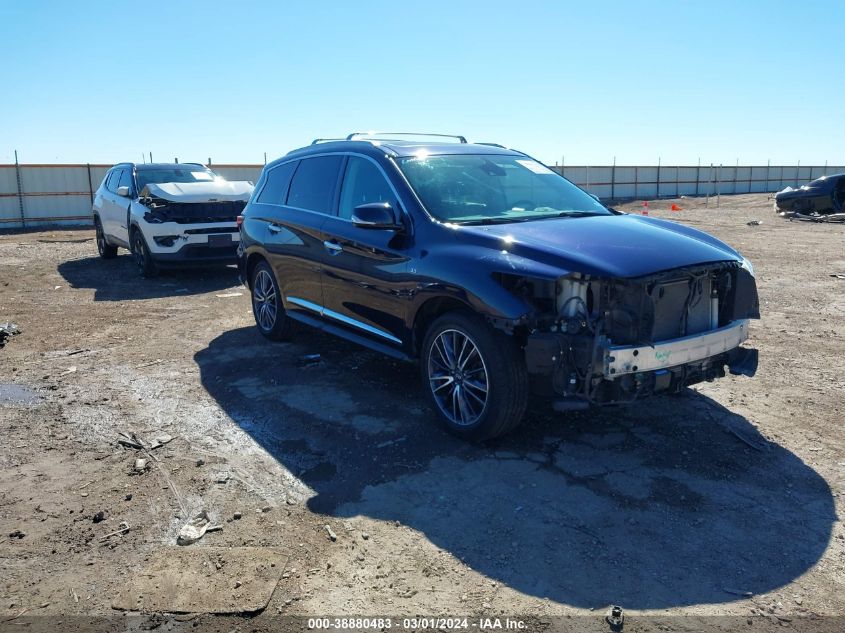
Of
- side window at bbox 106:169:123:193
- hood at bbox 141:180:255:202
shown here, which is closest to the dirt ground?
hood at bbox 141:180:255:202

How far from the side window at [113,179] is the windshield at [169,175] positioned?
94cm

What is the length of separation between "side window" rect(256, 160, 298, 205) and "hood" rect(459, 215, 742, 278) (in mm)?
2765

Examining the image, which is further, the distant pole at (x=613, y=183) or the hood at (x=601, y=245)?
the distant pole at (x=613, y=183)

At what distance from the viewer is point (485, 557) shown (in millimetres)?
3393

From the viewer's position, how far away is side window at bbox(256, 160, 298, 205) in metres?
6.88

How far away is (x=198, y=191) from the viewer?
→ 11312mm

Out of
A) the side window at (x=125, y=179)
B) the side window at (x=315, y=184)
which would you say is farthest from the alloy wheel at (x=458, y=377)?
the side window at (x=125, y=179)

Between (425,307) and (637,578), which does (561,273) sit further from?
(637,578)

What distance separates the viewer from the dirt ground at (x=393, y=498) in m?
3.11

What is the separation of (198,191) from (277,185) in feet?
15.7

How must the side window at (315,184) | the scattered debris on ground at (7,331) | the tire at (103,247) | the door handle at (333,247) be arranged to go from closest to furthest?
the door handle at (333,247), the side window at (315,184), the scattered debris on ground at (7,331), the tire at (103,247)

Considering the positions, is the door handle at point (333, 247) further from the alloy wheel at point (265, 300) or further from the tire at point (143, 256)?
the tire at point (143, 256)

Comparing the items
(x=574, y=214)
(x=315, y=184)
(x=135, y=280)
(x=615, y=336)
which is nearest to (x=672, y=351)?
(x=615, y=336)

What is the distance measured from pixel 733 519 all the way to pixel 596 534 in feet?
2.47
